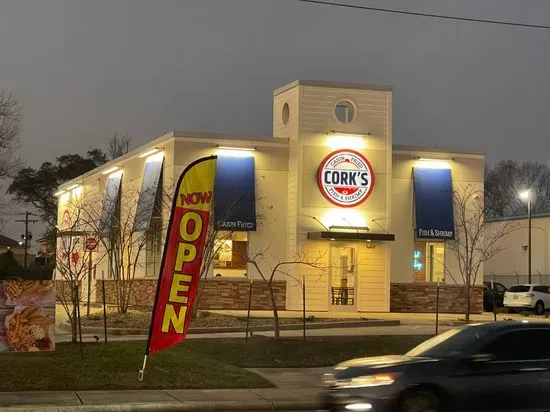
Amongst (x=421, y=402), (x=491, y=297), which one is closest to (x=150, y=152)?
(x=491, y=297)

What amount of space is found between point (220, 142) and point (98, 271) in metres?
14.1

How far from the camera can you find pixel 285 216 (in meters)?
36.0

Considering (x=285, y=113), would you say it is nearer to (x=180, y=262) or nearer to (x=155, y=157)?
(x=155, y=157)

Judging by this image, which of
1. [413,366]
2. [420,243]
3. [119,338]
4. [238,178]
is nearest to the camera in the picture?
[413,366]

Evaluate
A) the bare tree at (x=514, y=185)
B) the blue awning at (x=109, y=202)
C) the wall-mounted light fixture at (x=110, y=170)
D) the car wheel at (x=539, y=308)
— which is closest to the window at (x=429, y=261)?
the car wheel at (x=539, y=308)

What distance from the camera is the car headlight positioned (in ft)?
35.7

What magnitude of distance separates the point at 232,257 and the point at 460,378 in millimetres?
24745

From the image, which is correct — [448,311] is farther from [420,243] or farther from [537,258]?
[537,258]

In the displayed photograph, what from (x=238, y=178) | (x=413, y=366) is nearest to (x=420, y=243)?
(x=238, y=178)

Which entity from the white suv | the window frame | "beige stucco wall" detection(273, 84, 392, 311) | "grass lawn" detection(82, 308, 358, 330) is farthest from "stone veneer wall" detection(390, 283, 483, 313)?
"grass lawn" detection(82, 308, 358, 330)

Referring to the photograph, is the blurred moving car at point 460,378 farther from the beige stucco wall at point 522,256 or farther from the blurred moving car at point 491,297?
the beige stucco wall at point 522,256

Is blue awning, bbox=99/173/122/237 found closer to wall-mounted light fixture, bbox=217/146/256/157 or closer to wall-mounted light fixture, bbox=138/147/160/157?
wall-mounted light fixture, bbox=138/147/160/157

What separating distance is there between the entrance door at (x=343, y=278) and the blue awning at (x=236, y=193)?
382 centimetres

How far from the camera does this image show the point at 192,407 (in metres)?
13.6
